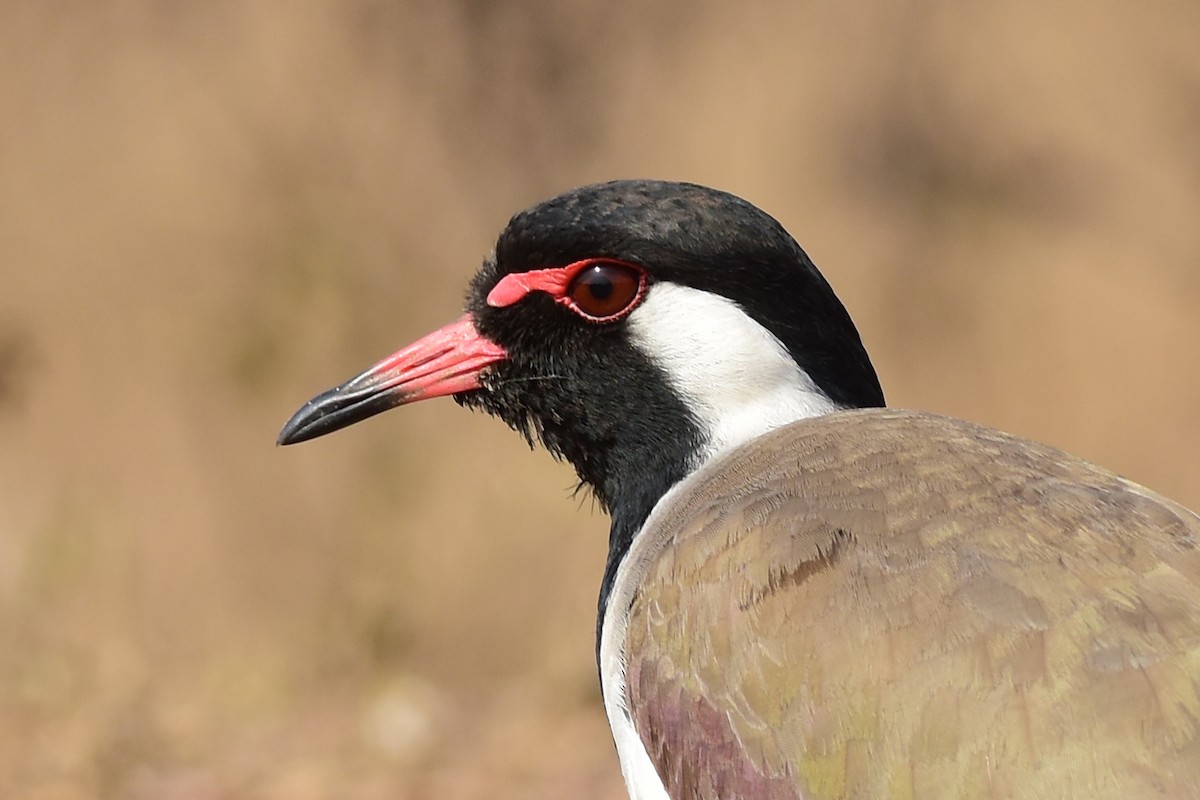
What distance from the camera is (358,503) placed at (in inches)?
315

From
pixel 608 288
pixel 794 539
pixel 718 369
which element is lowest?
pixel 794 539

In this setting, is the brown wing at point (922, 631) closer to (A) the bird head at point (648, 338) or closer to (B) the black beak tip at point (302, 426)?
(A) the bird head at point (648, 338)

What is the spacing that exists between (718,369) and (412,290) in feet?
15.9

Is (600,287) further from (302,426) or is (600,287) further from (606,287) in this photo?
(302,426)

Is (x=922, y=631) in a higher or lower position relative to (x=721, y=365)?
lower

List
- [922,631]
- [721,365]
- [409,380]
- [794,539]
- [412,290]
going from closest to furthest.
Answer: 1. [922,631]
2. [794,539]
3. [721,365]
4. [409,380]
5. [412,290]

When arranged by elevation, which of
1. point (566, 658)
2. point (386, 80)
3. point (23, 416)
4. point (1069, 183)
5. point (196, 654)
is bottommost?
point (566, 658)

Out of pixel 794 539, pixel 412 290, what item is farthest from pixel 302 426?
pixel 412 290

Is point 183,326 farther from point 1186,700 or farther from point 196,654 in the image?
point 1186,700

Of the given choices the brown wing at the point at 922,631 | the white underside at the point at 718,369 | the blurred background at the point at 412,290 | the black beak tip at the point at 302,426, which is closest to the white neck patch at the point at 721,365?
the white underside at the point at 718,369

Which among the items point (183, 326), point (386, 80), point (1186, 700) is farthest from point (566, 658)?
point (1186, 700)

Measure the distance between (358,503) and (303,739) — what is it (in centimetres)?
124

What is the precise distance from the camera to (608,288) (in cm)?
345

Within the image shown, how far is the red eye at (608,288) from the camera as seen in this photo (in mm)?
3439
